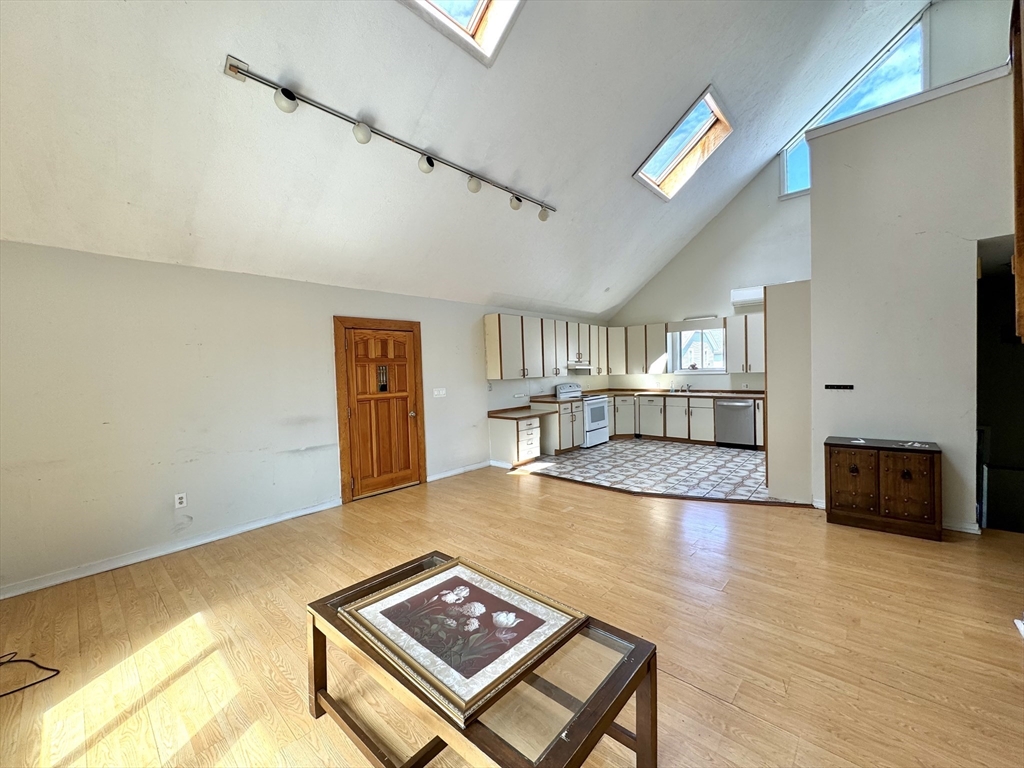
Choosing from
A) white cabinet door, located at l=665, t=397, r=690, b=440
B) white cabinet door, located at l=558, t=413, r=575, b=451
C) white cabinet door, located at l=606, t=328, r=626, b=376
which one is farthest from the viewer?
white cabinet door, located at l=606, t=328, r=626, b=376

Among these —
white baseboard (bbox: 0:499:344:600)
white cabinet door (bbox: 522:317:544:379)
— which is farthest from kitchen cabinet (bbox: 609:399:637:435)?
white baseboard (bbox: 0:499:344:600)

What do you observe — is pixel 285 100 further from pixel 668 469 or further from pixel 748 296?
pixel 748 296

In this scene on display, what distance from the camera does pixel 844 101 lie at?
5.26m

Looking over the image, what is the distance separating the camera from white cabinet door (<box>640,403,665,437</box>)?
7137 mm

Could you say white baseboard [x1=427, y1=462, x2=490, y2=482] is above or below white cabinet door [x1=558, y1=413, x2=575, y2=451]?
below

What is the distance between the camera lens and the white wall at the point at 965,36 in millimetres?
4070

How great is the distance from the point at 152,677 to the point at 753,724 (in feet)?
8.52

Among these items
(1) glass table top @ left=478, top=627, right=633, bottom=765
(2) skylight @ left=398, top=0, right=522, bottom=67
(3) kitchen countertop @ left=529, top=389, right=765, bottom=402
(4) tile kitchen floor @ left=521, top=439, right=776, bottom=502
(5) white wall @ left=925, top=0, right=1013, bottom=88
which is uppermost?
(5) white wall @ left=925, top=0, right=1013, bottom=88

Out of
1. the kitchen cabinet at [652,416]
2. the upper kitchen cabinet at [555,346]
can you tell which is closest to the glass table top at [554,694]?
the upper kitchen cabinet at [555,346]

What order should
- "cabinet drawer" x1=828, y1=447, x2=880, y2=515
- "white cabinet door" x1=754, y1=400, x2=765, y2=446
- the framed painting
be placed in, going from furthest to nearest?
1. "white cabinet door" x1=754, y1=400, x2=765, y2=446
2. "cabinet drawer" x1=828, y1=447, x2=880, y2=515
3. the framed painting

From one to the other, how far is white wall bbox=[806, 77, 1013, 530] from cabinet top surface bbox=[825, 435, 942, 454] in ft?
0.21

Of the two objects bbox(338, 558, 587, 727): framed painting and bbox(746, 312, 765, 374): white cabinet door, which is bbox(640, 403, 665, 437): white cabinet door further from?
bbox(338, 558, 587, 727): framed painting

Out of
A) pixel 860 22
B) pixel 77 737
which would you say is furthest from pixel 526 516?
pixel 860 22

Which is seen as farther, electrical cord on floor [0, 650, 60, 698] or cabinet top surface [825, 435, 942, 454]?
cabinet top surface [825, 435, 942, 454]
